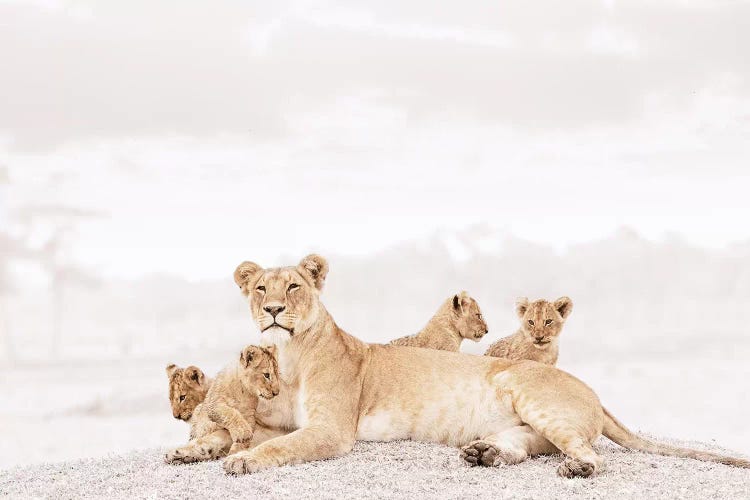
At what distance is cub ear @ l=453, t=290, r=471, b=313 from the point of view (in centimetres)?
859

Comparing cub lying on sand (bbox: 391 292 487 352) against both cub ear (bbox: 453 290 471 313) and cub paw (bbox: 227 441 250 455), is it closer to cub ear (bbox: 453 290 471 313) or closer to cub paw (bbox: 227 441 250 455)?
cub ear (bbox: 453 290 471 313)

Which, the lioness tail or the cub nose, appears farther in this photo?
the lioness tail

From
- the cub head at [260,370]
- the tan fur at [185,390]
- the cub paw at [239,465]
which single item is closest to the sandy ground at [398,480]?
the cub paw at [239,465]

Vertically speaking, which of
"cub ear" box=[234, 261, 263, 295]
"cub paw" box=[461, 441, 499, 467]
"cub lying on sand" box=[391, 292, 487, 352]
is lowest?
"cub paw" box=[461, 441, 499, 467]

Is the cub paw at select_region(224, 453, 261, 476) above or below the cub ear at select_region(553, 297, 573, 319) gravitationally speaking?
below

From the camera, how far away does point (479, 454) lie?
284 inches

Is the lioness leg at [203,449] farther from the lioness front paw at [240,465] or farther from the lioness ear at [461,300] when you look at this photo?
the lioness ear at [461,300]

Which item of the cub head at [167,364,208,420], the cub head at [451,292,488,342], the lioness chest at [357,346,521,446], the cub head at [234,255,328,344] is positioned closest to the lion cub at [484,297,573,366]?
the cub head at [451,292,488,342]

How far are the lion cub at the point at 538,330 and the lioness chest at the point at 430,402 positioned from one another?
614 millimetres

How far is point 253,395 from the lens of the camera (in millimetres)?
7344

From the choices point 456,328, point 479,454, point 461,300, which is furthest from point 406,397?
point 461,300

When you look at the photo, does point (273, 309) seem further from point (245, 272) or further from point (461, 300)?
point (461, 300)

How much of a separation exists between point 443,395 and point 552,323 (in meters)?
1.21

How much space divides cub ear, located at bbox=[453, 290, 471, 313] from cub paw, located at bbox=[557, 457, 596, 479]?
191 cm
